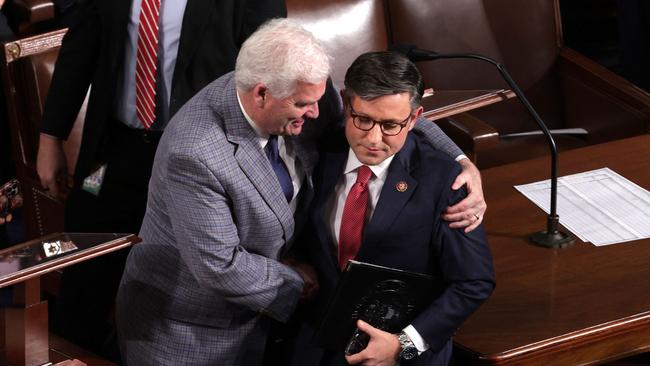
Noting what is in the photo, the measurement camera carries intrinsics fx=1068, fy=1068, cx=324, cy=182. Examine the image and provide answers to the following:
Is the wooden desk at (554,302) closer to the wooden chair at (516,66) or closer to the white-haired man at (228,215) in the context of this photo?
the white-haired man at (228,215)

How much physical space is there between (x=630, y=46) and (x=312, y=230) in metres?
2.76

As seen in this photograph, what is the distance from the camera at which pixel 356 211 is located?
2295mm

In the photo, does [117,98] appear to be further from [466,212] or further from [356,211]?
[466,212]

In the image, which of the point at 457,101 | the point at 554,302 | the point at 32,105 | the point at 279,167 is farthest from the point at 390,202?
the point at 32,105

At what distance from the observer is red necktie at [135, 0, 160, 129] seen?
2820mm

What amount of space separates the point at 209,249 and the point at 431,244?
46 cm

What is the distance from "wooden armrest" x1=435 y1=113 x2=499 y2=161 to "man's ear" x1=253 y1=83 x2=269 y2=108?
133 cm

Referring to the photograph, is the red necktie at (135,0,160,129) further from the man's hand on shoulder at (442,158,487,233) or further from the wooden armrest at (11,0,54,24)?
the wooden armrest at (11,0,54,24)

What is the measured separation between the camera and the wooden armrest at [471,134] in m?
3.37

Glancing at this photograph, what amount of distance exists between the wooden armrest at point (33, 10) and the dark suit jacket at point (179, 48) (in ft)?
4.54

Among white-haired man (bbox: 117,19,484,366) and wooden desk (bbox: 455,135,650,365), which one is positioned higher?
white-haired man (bbox: 117,19,484,366)

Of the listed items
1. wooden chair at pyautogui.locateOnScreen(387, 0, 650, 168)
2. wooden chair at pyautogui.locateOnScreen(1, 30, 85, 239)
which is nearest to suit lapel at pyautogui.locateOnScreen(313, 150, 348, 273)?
wooden chair at pyautogui.locateOnScreen(1, 30, 85, 239)

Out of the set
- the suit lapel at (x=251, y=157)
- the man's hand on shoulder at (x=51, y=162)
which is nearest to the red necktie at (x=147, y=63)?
the man's hand on shoulder at (x=51, y=162)

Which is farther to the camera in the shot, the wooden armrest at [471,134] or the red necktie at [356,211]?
the wooden armrest at [471,134]
